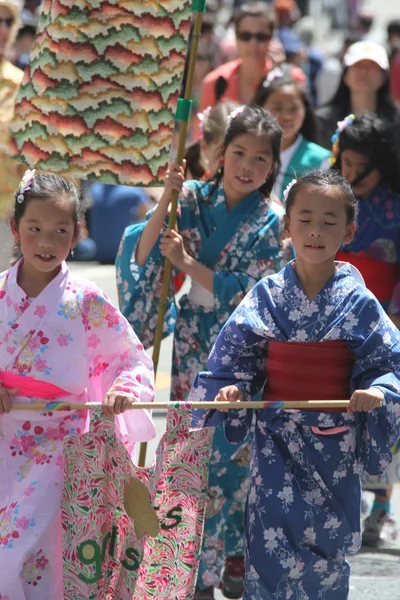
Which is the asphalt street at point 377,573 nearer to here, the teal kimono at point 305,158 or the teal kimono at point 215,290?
the teal kimono at point 215,290

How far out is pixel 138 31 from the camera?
448cm

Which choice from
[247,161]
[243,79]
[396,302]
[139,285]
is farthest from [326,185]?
[243,79]

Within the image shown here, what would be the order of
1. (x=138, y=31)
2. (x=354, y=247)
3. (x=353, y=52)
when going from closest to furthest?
(x=138, y=31), (x=354, y=247), (x=353, y=52)

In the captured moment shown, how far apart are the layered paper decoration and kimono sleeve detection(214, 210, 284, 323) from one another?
0.51 meters

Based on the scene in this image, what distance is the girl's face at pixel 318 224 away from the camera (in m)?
3.83

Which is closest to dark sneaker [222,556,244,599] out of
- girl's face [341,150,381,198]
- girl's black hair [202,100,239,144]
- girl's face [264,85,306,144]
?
girl's face [341,150,381,198]

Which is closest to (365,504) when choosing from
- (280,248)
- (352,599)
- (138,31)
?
(352,599)

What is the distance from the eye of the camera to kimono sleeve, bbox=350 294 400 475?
3.79 m

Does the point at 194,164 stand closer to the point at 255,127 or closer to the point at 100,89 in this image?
the point at 255,127

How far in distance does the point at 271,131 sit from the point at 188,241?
1.72 feet

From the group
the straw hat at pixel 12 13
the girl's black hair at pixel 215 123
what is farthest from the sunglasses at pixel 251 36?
the girl's black hair at pixel 215 123

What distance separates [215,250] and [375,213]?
92cm

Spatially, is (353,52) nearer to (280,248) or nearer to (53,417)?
(280,248)

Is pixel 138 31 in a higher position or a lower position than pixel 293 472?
higher
